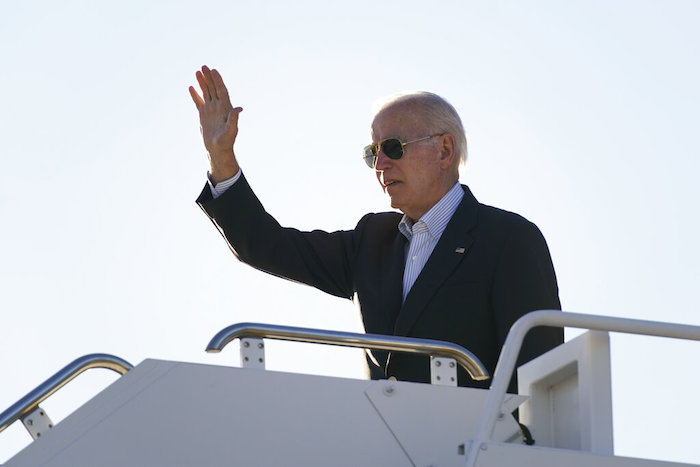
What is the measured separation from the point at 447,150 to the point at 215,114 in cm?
121

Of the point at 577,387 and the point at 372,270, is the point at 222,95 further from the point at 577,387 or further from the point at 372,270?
the point at 577,387

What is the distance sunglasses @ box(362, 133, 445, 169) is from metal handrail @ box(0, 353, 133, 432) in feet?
8.00

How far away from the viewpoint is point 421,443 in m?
4.72

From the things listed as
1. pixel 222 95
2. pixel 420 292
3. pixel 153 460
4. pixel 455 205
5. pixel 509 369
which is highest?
pixel 222 95

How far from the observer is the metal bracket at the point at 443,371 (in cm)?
500

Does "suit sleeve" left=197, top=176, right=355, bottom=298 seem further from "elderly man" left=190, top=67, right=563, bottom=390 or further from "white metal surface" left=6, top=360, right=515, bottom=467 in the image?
"white metal surface" left=6, top=360, right=515, bottom=467

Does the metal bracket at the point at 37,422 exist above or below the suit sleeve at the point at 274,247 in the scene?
below

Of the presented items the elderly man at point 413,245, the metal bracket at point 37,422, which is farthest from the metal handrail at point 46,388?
the elderly man at point 413,245

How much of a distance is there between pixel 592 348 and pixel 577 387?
0.73 feet

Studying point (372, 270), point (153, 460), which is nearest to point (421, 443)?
point (153, 460)

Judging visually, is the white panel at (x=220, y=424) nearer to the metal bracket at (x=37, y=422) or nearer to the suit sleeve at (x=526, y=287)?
the metal bracket at (x=37, y=422)

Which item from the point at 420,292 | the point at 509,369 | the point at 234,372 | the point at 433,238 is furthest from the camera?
the point at 433,238

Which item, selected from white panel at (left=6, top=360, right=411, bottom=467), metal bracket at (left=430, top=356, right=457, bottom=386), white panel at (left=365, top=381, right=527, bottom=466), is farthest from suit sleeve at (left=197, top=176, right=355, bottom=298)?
white panel at (left=6, top=360, right=411, bottom=467)

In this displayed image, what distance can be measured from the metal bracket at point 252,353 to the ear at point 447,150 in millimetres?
2367
